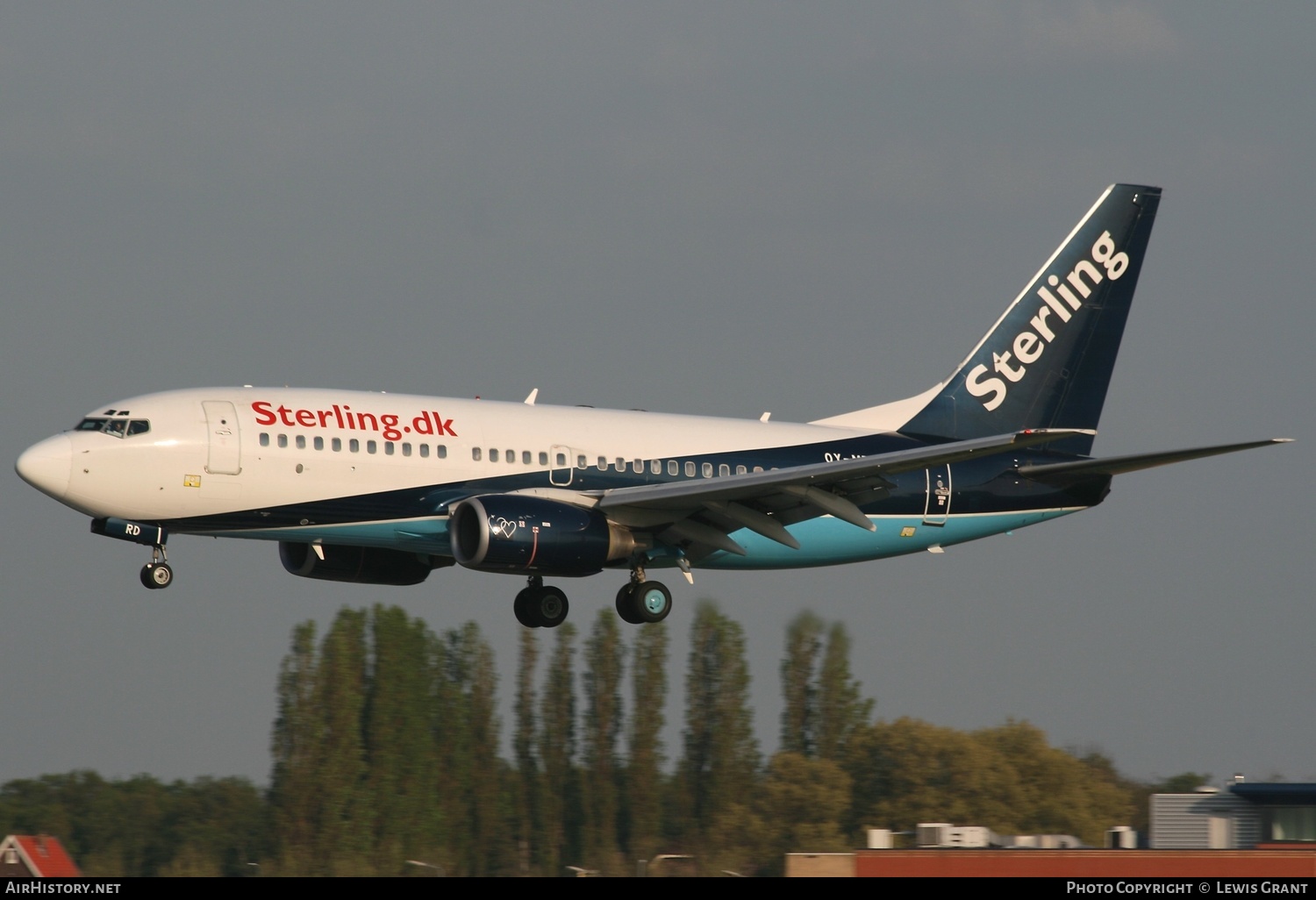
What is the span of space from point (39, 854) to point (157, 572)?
17.8m

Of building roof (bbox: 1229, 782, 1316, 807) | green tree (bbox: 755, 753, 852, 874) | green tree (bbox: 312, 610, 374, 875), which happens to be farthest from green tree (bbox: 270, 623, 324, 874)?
building roof (bbox: 1229, 782, 1316, 807)

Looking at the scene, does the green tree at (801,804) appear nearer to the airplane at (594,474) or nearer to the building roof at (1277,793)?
the building roof at (1277,793)

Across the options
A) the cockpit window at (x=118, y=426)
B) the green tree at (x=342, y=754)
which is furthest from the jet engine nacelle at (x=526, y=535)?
the green tree at (x=342, y=754)

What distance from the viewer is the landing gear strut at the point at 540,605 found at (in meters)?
43.4

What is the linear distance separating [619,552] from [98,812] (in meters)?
69.6

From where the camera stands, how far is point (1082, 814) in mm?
75438

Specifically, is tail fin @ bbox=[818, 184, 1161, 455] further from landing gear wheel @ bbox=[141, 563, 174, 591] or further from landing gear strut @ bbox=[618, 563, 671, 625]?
landing gear wheel @ bbox=[141, 563, 174, 591]

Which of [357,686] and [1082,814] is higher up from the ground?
[357,686]

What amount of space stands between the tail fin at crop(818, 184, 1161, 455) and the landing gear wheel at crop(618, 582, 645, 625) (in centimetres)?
→ 827

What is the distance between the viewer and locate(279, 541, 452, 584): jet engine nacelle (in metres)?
42.1

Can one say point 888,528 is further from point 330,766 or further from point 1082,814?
point 330,766

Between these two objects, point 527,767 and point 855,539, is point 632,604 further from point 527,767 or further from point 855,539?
point 527,767
